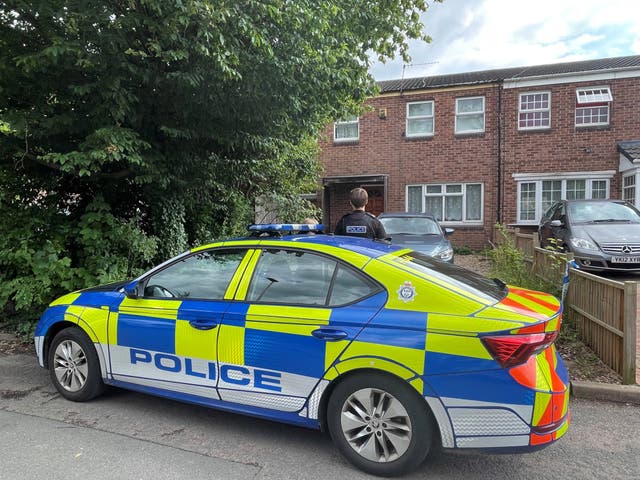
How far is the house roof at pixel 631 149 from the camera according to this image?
506 inches

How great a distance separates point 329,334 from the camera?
289 centimetres

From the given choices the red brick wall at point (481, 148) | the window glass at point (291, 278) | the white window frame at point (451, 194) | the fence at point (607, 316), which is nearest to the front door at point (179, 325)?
the window glass at point (291, 278)

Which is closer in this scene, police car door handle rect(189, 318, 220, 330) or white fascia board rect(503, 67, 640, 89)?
police car door handle rect(189, 318, 220, 330)

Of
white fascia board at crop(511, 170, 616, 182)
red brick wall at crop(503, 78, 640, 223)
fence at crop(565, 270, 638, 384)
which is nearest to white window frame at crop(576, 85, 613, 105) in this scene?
red brick wall at crop(503, 78, 640, 223)

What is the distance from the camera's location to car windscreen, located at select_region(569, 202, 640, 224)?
8.82 m

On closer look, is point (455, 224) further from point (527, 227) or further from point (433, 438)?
point (433, 438)

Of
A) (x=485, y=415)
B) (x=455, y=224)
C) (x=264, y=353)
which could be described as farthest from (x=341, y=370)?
(x=455, y=224)

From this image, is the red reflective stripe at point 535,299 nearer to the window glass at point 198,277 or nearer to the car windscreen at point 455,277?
the car windscreen at point 455,277

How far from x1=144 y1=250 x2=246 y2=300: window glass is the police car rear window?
50.7 inches

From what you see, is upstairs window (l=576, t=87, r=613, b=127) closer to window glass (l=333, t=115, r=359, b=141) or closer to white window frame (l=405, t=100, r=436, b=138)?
white window frame (l=405, t=100, r=436, b=138)

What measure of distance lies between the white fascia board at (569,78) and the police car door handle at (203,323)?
1456 cm

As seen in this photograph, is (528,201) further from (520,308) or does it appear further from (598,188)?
(520,308)

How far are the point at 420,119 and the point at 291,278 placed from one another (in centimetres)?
1383

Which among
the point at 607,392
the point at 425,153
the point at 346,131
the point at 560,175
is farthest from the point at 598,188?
the point at 607,392
